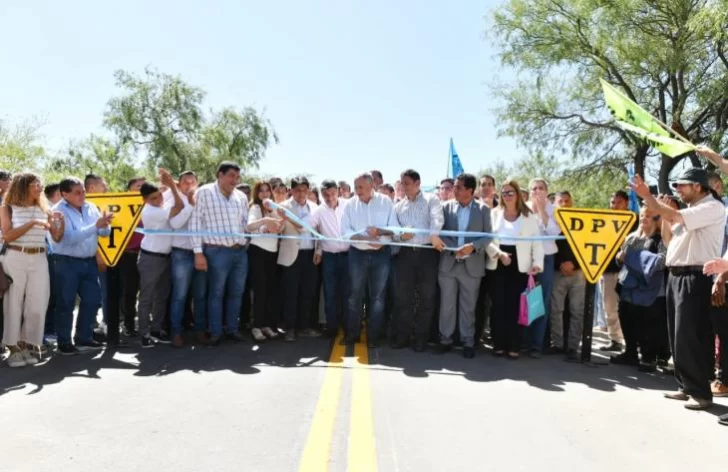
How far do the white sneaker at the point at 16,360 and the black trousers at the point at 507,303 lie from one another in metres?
5.59

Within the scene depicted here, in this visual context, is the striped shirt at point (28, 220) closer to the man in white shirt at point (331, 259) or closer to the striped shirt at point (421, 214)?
the man in white shirt at point (331, 259)

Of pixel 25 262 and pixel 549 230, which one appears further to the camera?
pixel 549 230

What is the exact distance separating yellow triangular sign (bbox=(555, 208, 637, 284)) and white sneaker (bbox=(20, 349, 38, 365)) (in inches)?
253

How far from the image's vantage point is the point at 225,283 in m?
7.81

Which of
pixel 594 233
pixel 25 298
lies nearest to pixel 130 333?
pixel 25 298

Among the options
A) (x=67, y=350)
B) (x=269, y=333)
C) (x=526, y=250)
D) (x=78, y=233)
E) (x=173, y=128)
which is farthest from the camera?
(x=173, y=128)

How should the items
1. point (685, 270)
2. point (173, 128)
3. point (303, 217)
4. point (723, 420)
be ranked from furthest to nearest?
point (173, 128), point (303, 217), point (685, 270), point (723, 420)

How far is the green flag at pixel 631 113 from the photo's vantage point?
5.94 meters

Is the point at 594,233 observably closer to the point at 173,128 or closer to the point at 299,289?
the point at 299,289

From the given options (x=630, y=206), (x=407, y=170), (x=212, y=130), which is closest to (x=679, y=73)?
(x=630, y=206)

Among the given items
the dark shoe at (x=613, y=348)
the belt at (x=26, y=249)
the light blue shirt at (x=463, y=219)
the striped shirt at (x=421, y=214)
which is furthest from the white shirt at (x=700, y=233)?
the belt at (x=26, y=249)

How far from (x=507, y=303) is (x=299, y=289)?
2.92 meters

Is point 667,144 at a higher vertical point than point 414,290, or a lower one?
higher

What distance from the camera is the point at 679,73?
73.9 feet
